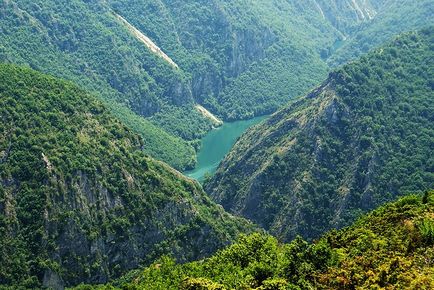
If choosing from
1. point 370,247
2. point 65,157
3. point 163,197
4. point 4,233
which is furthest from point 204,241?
point 370,247

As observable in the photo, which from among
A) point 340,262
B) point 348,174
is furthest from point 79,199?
point 340,262

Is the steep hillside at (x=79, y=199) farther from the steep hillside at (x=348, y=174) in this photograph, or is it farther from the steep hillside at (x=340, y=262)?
the steep hillside at (x=340, y=262)

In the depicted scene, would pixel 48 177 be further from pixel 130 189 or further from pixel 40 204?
pixel 130 189

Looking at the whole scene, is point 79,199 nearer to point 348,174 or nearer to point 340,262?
point 348,174

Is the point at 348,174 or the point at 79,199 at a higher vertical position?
the point at 348,174

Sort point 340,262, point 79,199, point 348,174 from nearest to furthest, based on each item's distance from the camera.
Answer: point 340,262
point 79,199
point 348,174

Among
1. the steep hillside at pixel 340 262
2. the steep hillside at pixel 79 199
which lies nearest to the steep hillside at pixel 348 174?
the steep hillside at pixel 79 199
